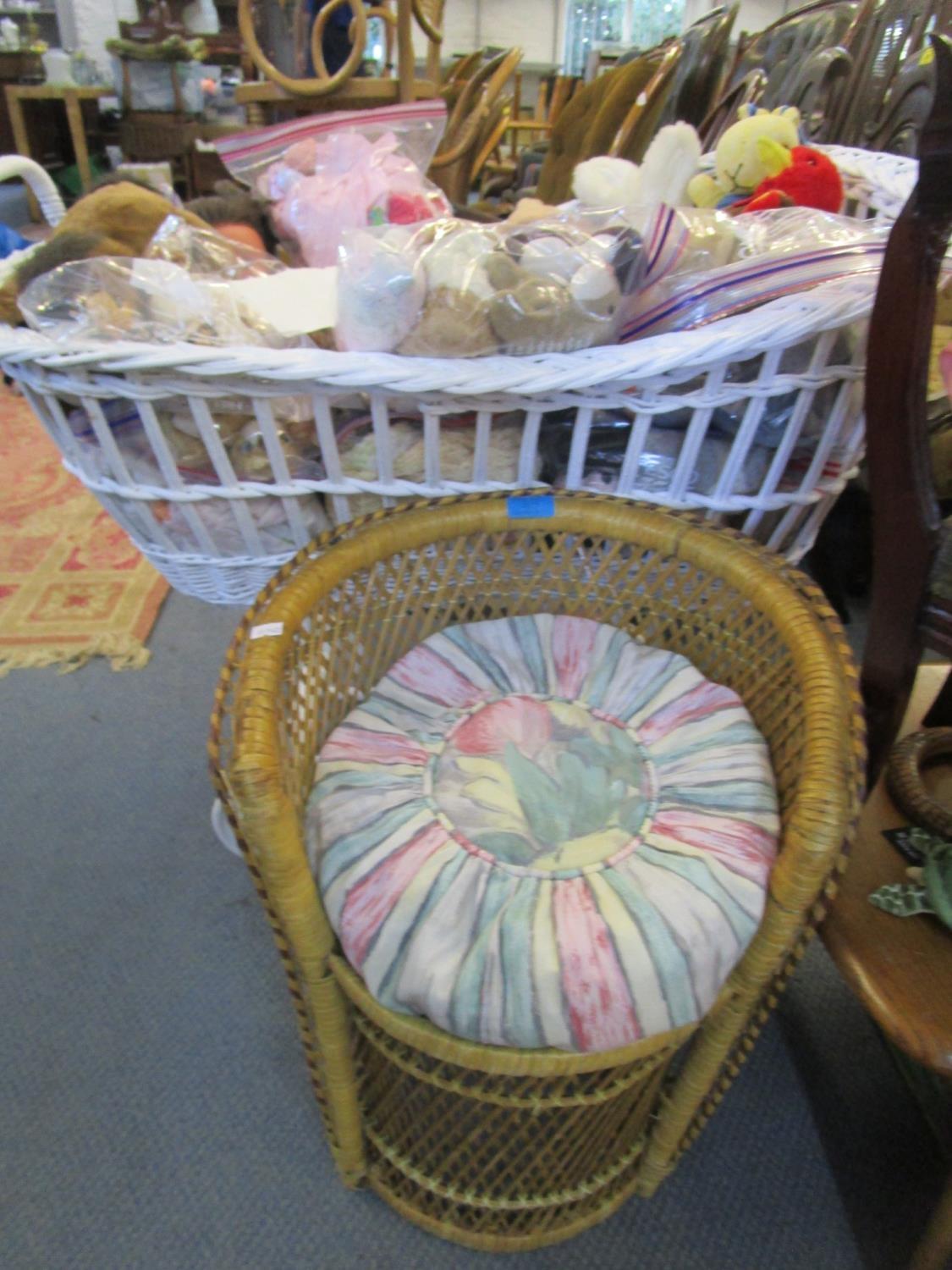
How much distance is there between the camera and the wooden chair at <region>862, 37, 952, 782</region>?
474mm

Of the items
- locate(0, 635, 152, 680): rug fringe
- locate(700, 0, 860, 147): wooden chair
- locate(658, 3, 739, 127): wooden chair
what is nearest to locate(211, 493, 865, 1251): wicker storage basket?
locate(0, 635, 152, 680): rug fringe

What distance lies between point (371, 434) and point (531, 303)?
0.16 m

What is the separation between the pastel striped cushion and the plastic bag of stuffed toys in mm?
432

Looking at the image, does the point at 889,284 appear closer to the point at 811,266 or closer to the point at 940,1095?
the point at 811,266

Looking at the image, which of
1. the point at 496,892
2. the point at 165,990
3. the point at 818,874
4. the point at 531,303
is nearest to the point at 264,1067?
the point at 165,990

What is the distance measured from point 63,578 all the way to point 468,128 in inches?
43.0

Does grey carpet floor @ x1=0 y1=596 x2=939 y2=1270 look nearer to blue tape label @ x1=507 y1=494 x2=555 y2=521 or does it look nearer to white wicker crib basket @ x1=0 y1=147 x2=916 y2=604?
white wicker crib basket @ x1=0 y1=147 x2=916 y2=604

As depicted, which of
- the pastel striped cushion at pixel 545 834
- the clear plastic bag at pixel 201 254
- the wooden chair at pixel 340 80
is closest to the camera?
the pastel striped cushion at pixel 545 834

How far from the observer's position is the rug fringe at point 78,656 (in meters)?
1.23

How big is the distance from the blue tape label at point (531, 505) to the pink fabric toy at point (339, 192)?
0.32m

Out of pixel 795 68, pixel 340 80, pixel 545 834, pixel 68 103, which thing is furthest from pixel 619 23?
pixel 545 834

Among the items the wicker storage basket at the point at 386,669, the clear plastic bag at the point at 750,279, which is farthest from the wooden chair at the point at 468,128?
the wicker storage basket at the point at 386,669

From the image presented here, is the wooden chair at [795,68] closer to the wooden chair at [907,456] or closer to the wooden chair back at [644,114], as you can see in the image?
the wooden chair back at [644,114]

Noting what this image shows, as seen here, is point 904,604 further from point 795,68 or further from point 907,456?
point 795,68
